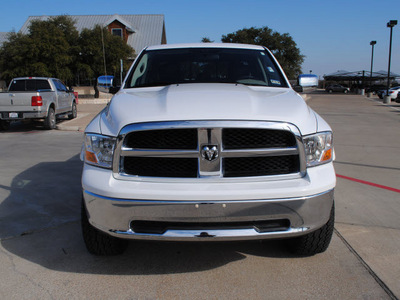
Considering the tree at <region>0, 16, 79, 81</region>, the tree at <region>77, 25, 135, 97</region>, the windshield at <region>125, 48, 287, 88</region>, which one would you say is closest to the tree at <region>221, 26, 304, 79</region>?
the tree at <region>77, 25, 135, 97</region>

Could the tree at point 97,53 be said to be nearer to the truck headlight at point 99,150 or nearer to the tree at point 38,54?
the tree at point 38,54

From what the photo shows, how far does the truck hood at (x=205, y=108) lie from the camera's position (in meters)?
2.77

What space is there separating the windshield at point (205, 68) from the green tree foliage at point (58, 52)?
26.0m

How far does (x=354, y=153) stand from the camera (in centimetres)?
820

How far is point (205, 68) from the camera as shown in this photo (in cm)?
436

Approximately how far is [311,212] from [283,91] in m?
1.40

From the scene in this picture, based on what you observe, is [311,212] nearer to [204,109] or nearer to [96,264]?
[204,109]

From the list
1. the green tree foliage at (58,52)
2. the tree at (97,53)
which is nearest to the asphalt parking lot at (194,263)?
the green tree foliage at (58,52)

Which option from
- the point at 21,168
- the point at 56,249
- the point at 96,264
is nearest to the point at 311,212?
the point at 96,264

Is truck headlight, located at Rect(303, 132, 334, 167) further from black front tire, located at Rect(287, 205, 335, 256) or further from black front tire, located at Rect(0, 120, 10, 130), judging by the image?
black front tire, located at Rect(0, 120, 10, 130)

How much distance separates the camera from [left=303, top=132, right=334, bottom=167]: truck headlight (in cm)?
286

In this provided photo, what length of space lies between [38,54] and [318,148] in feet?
95.1

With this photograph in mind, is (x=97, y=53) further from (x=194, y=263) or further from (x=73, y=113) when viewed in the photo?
(x=194, y=263)

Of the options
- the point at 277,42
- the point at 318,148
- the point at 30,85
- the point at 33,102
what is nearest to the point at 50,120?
the point at 33,102
